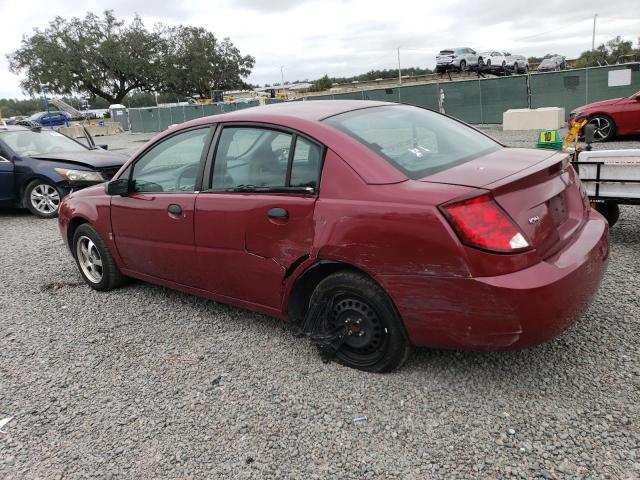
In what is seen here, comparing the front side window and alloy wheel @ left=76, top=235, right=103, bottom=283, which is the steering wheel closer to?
the front side window

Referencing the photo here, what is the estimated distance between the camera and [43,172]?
28.5 ft

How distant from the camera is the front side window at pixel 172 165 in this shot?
379cm

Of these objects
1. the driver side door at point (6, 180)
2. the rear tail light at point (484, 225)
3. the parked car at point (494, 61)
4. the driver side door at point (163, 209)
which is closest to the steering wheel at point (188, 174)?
the driver side door at point (163, 209)

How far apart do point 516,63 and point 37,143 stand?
36.0 m

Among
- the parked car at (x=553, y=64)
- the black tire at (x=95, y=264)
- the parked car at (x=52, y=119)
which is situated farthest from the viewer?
the parked car at (x=52, y=119)

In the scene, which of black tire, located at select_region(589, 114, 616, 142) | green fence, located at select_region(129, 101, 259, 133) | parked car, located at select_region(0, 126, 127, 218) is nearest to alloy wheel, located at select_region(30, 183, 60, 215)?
parked car, located at select_region(0, 126, 127, 218)

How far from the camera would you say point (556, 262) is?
104 inches

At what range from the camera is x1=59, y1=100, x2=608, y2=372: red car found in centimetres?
254

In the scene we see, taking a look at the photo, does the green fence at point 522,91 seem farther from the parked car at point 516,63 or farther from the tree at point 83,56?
the tree at point 83,56

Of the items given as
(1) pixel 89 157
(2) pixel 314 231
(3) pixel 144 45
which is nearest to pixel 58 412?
A: (2) pixel 314 231

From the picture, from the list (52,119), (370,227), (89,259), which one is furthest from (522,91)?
(52,119)

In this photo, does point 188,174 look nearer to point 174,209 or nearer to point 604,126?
point 174,209

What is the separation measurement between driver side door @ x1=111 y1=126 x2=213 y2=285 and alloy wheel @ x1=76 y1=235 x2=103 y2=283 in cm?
53

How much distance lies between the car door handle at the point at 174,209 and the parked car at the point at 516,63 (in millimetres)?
38069
